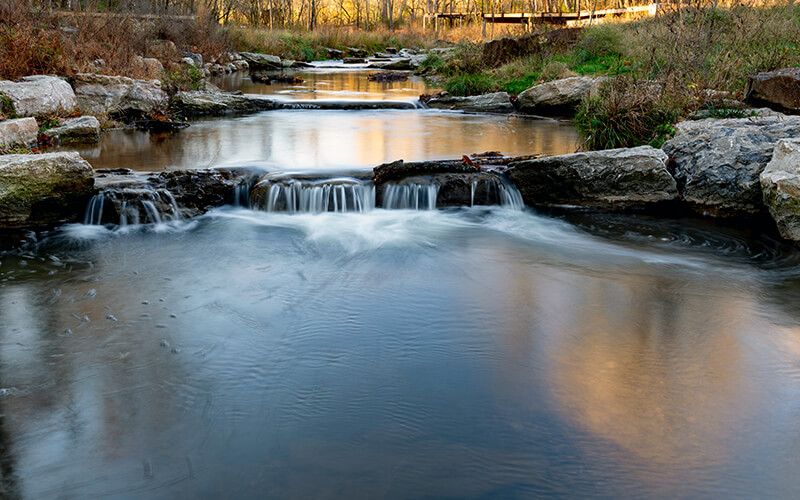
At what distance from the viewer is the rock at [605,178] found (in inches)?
305

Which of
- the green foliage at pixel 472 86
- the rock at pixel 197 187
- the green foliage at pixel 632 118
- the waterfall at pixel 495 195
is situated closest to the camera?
the rock at pixel 197 187

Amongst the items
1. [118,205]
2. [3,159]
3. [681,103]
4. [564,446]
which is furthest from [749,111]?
[3,159]

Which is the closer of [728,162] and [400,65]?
[728,162]

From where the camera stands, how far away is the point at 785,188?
6.30 meters

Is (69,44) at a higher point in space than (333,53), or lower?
lower

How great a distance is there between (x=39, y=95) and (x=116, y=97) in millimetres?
2063

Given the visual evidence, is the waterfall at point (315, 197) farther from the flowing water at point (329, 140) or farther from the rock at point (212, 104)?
the rock at point (212, 104)

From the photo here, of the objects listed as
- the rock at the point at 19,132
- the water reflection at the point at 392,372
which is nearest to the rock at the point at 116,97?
the rock at the point at 19,132

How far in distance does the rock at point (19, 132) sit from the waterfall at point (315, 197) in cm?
383

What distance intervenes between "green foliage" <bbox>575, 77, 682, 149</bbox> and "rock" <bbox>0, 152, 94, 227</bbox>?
23.4ft

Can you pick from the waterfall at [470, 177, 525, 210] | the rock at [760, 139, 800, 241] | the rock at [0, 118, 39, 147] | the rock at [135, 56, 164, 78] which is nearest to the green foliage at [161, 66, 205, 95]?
the rock at [135, 56, 164, 78]

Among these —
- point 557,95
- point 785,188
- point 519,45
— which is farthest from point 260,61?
point 785,188

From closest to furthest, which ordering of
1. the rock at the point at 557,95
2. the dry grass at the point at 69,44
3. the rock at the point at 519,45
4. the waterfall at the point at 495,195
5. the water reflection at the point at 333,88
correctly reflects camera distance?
the waterfall at the point at 495,195
the dry grass at the point at 69,44
the rock at the point at 557,95
the water reflection at the point at 333,88
the rock at the point at 519,45

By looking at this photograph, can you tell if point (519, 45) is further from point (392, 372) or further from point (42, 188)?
point (392, 372)
